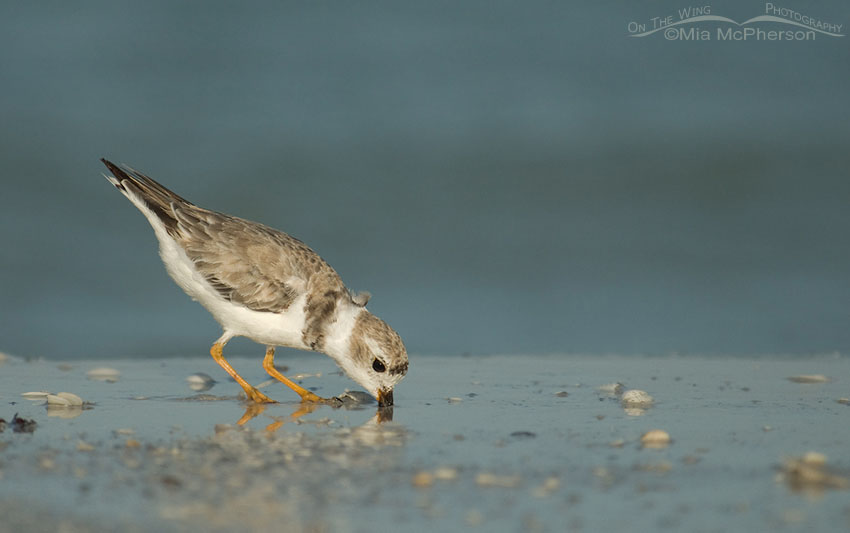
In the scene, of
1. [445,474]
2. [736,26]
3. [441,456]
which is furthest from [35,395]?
[736,26]

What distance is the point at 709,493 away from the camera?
11.7ft

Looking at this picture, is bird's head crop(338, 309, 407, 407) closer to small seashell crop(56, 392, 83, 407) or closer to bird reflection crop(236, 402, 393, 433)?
bird reflection crop(236, 402, 393, 433)

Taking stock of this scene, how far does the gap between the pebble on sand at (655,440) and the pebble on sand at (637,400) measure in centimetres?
114

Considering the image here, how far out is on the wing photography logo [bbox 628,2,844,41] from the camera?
555 inches

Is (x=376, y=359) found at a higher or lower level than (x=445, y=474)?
higher

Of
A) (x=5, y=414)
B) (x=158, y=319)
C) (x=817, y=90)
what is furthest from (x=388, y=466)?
(x=817, y=90)

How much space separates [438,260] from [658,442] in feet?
20.0

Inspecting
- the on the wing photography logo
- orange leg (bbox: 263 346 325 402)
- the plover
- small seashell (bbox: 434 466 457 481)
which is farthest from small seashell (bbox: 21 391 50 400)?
the on the wing photography logo

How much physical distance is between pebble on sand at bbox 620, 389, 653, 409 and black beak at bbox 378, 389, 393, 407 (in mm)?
1340

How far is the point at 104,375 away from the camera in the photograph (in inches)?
263

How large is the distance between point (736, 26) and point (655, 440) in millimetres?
10924

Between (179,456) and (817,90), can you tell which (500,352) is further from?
(817,90)

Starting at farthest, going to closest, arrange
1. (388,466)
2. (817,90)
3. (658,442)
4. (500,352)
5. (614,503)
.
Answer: (817,90), (500,352), (658,442), (388,466), (614,503)

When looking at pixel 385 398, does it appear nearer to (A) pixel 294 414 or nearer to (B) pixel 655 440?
(A) pixel 294 414
